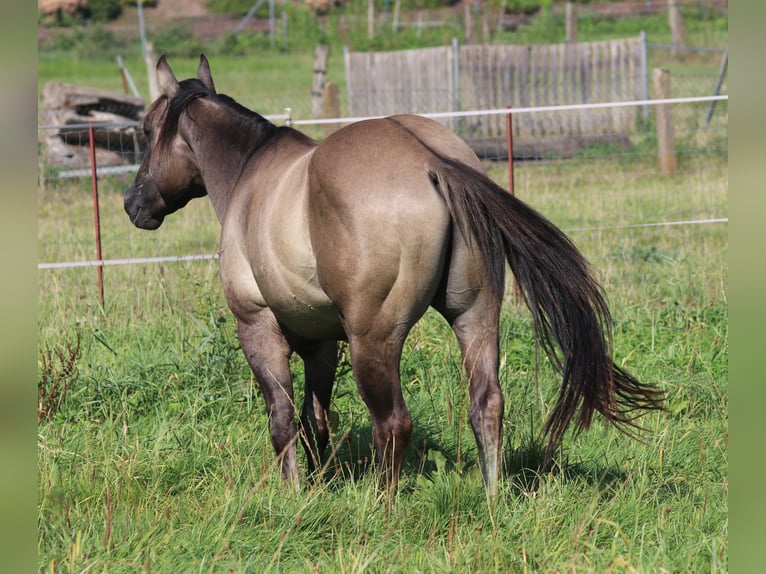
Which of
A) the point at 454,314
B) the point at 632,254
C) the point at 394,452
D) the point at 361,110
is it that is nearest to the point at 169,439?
the point at 394,452

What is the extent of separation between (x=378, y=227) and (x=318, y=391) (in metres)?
A: 1.37

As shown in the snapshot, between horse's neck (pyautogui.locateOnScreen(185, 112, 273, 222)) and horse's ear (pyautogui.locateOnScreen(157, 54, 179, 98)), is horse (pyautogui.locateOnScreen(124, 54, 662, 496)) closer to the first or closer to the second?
horse's neck (pyautogui.locateOnScreen(185, 112, 273, 222))

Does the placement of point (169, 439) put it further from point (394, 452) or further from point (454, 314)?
point (454, 314)

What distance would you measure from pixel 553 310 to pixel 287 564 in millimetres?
1370

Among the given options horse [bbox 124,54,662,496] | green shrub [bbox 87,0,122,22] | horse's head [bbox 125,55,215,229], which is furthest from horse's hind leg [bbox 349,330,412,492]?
green shrub [bbox 87,0,122,22]

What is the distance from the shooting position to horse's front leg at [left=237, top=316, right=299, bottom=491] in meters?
4.03

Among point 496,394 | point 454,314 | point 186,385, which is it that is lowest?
point 186,385

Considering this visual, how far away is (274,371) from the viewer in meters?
4.09

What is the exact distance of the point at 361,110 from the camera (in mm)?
17188

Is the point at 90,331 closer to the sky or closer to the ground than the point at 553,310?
closer to the ground

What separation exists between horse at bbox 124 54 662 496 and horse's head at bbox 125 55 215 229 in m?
0.74

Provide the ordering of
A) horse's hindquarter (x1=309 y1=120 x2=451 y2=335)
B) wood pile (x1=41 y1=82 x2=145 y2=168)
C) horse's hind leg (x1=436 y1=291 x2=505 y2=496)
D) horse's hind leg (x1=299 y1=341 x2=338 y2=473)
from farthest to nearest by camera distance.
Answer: wood pile (x1=41 y1=82 x2=145 y2=168)
horse's hind leg (x1=299 y1=341 x2=338 y2=473)
horse's hind leg (x1=436 y1=291 x2=505 y2=496)
horse's hindquarter (x1=309 y1=120 x2=451 y2=335)

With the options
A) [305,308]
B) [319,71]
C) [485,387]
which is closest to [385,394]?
[485,387]

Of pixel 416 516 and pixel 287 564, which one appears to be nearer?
pixel 287 564
